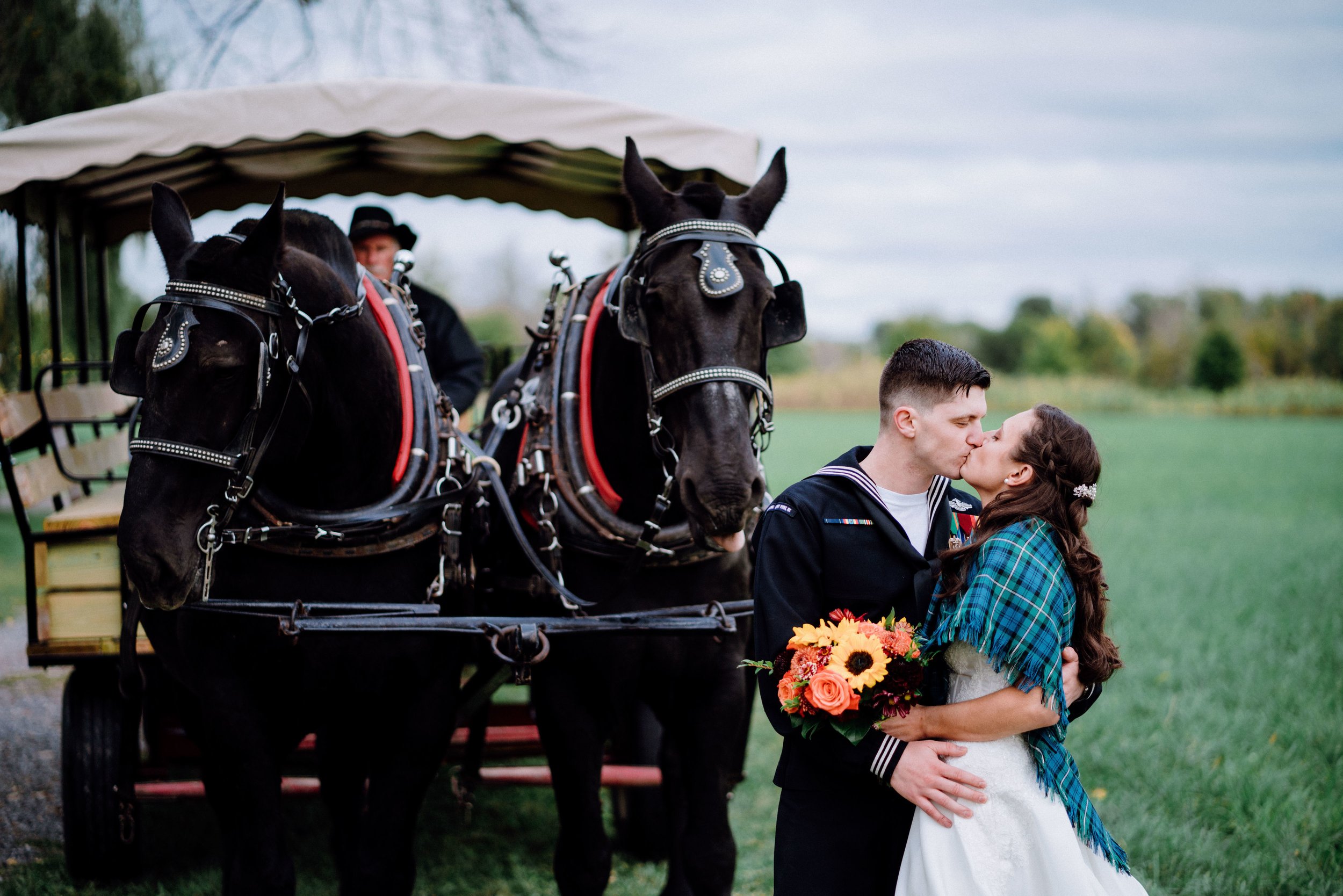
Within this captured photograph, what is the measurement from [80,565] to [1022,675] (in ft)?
9.37

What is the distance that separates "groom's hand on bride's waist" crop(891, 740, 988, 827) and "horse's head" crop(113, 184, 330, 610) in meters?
1.57

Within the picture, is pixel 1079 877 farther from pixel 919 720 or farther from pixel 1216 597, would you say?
pixel 1216 597

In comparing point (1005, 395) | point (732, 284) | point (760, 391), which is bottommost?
point (1005, 395)

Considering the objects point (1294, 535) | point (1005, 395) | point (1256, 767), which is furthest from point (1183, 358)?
point (1256, 767)

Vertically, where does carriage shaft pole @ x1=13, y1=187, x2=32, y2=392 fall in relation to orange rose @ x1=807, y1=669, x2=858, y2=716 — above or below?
above

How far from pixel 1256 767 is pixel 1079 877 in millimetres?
3481

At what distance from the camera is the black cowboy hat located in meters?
4.43

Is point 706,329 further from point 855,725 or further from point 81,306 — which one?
point 81,306

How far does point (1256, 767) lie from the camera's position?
4.61 m

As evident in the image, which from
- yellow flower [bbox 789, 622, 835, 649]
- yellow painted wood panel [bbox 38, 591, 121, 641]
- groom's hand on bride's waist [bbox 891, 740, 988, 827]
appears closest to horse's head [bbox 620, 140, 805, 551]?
yellow flower [bbox 789, 622, 835, 649]

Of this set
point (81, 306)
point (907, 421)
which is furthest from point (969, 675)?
point (81, 306)

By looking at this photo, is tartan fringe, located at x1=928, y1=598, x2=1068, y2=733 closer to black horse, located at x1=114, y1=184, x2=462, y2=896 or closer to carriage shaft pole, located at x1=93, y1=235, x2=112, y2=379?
black horse, located at x1=114, y1=184, x2=462, y2=896

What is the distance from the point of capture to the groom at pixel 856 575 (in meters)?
2.01

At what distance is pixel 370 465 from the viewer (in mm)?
2738
